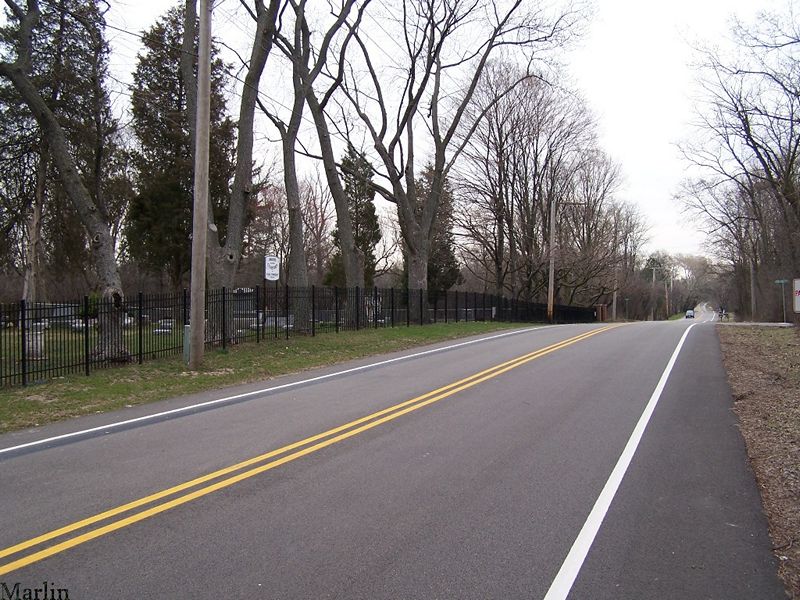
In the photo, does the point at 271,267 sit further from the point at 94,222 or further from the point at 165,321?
the point at 94,222

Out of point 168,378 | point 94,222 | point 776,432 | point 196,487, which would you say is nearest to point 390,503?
point 196,487

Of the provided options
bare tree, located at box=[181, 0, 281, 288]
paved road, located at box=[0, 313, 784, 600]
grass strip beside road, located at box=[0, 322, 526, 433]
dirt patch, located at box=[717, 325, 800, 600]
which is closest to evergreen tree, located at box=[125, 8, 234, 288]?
bare tree, located at box=[181, 0, 281, 288]

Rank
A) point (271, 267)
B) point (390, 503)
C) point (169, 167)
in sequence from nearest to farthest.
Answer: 1. point (390, 503)
2. point (271, 267)
3. point (169, 167)

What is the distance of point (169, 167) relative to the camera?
34.3 meters

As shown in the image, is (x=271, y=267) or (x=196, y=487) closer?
(x=196, y=487)

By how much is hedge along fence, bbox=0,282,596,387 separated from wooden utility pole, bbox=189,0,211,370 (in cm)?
169

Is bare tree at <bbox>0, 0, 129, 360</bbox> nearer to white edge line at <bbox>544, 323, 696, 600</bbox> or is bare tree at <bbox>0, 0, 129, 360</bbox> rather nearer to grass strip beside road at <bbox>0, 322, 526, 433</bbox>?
grass strip beside road at <bbox>0, 322, 526, 433</bbox>

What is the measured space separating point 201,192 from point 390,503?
1030 centimetres

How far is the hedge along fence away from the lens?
41.0 ft

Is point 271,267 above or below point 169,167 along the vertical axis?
below

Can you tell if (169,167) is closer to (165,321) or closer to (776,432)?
(165,321)

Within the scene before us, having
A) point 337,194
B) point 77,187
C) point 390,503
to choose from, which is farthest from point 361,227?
point 390,503

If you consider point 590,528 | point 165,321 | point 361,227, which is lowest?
point 590,528

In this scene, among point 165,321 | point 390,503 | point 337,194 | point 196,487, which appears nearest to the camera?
point 390,503
